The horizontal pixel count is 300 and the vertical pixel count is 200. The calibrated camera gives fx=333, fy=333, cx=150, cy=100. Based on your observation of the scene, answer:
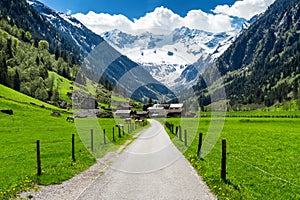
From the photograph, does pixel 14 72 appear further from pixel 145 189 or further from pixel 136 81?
→ pixel 145 189

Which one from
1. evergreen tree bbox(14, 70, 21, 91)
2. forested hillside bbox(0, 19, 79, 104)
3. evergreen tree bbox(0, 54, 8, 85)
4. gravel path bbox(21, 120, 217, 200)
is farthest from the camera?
evergreen tree bbox(14, 70, 21, 91)

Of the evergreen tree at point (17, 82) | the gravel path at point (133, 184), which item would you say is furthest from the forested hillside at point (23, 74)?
the gravel path at point (133, 184)

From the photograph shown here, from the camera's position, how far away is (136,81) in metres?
40.7

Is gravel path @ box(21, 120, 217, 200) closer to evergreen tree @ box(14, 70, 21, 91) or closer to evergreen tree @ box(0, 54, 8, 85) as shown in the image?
evergreen tree @ box(0, 54, 8, 85)

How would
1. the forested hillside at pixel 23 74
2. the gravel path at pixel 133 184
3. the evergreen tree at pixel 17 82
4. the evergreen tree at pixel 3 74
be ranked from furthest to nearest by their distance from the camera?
the evergreen tree at pixel 17 82 < the forested hillside at pixel 23 74 < the evergreen tree at pixel 3 74 < the gravel path at pixel 133 184

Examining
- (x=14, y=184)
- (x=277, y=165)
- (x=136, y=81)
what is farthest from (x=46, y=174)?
(x=136, y=81)

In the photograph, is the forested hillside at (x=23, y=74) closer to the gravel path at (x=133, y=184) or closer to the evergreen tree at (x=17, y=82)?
the evergreen tree at (x=17, y=82)

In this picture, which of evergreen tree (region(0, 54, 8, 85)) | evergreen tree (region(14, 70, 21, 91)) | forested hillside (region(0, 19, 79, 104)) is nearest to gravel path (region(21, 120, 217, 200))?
evergreen tree (region(0, 54, 8, 85))

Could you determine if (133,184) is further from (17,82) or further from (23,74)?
(23,74)

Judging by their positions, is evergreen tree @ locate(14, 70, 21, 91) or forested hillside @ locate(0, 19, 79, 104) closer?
forested hillside @ locate(0, 19, 79, 104)

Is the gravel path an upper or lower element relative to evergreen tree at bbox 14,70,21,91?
lower

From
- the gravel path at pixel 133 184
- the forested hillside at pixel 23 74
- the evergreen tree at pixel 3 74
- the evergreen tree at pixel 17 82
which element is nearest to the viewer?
the gravel path at pixel 133 184

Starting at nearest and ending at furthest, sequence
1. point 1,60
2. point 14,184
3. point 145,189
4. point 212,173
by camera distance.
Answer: point 145,189, point 14,184, point 212,173, point 1,60

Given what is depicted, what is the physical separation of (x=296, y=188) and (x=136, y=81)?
26.9 metres
